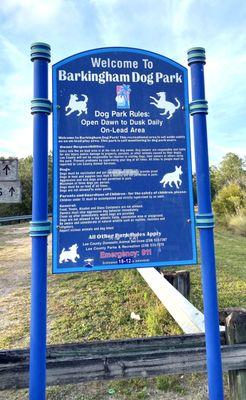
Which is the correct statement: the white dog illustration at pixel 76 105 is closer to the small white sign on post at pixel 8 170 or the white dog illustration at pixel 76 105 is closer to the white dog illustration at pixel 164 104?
the white dog illustration at pixel 164 104

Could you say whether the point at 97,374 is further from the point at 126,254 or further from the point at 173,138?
the point at 173,138

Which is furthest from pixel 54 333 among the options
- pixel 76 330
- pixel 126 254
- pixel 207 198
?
pixel 207 198

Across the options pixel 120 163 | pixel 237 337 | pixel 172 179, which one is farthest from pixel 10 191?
pixel 237 337

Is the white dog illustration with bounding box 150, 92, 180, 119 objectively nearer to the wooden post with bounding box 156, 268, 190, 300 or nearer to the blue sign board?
the blue sign board

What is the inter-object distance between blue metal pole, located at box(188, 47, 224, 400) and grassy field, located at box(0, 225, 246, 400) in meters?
0.99

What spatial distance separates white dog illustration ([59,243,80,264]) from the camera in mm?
2808

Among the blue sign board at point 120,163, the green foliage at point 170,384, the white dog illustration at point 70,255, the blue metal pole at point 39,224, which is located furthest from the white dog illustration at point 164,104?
the green foliage at point 170,384

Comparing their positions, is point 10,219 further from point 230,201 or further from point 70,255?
point 70,255

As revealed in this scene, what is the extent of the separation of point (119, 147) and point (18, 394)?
246 centimetres

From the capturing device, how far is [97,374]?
2.83 m

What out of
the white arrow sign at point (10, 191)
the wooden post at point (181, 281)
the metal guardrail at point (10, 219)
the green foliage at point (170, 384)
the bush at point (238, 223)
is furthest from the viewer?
the metal guardrail at point (10, 219)

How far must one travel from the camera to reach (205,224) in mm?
2951

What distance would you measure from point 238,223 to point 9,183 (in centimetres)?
1688

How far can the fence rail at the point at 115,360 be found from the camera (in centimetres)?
283
